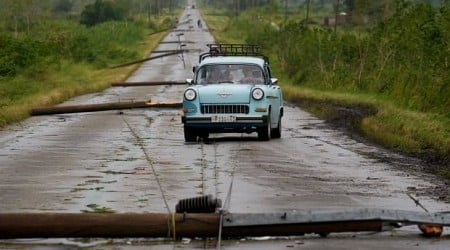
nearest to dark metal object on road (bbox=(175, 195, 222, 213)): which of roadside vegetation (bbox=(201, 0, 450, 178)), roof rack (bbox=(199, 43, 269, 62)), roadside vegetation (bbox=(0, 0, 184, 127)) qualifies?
roadside vegetation (bbox=(201, 0, 450, 178))

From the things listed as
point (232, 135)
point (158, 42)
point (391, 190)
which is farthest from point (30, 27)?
point (391, 190)

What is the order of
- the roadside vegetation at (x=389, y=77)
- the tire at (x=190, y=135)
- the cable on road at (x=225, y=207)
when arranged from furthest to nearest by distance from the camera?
the roadside vegetation at (x=389, y=77) < the tire at (x=190, y=135) < the cable on road at (x=225, y=207)

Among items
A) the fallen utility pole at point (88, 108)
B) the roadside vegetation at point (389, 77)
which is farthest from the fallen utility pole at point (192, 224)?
the fallen utility pole at point (88, 108)

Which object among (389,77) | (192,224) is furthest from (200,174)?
(389,77)

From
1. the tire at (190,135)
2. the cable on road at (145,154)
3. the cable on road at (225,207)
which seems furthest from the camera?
the tire at (190,135)

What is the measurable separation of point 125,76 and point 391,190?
4284 centimetres

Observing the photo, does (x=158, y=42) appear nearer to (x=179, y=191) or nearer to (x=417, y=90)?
(x=417, y=90)

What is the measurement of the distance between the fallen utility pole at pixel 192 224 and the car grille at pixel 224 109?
10.7 metres

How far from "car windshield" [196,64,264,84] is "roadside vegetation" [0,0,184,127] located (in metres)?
6.65

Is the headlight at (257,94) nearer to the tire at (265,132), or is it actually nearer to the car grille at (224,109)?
the car grille at (224,109)

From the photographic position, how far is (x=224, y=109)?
65.4ft

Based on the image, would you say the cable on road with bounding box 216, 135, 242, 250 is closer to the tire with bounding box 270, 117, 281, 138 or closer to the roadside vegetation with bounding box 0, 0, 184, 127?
the tire with bounding box 270, 117, 281, 138

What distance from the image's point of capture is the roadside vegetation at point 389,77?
826 inches

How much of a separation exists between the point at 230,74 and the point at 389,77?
13.3m
